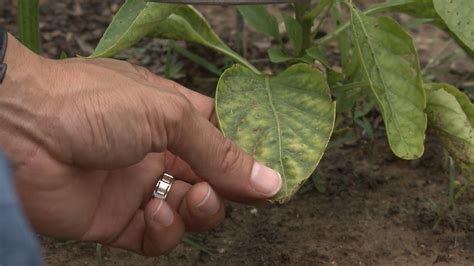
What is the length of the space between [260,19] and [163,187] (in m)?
0.46

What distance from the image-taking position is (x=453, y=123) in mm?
1955

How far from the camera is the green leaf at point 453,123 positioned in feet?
6.36

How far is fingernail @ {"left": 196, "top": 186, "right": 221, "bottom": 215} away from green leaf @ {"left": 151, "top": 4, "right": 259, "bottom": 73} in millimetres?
330

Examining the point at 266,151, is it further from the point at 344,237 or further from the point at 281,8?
the point at 281,8

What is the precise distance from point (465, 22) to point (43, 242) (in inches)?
37.6

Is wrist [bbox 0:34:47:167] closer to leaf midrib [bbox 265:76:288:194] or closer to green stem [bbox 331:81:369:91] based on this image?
leaf midrib [bbox 265:76:288:194]

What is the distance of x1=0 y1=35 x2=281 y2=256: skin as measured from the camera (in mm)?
1625

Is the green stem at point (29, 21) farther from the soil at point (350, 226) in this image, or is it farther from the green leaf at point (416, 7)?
the green leaf at point (416, 7)

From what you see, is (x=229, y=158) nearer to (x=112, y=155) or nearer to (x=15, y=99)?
(x=112, y=155)

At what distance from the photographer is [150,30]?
1968 millimetres

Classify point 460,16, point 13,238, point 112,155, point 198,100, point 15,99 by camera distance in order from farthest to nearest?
point 198,100
point 460,16
point 112,155
point 15,99
point 13,238

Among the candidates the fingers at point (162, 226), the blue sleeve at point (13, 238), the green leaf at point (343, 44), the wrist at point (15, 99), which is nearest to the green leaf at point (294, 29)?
the green leaf at point (343, 44)

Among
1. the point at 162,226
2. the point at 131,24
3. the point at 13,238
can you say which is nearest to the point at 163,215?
the point at 162,226

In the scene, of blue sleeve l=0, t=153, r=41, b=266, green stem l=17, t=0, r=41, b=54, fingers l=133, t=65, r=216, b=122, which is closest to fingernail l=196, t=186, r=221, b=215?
fingers l=133, t=65, r=216, b=122
